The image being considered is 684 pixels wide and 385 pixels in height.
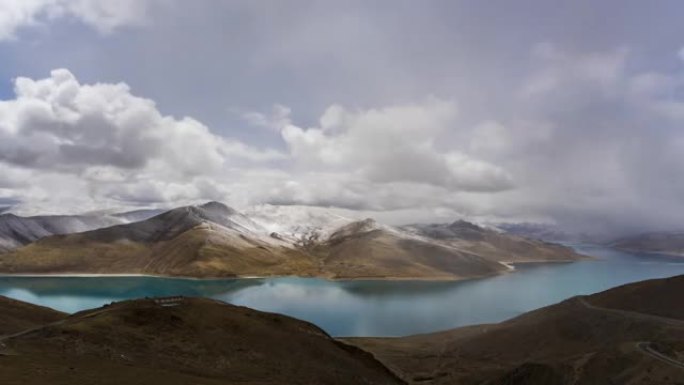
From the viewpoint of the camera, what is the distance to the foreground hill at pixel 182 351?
40.7 meters

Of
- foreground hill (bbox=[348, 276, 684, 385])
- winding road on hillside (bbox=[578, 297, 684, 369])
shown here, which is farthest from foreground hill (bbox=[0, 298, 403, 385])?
winding road on hillside (bbox=[578, 297, 684, 369])

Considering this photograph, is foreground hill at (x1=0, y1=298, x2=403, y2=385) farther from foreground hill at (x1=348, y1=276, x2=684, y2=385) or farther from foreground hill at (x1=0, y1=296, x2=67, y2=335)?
foreground hill at (x1=348, y1=276, x2=684, y2=385)

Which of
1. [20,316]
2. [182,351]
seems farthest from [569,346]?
[20,316]

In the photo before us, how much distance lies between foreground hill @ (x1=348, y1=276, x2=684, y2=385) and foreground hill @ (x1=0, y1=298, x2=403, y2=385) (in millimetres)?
19294

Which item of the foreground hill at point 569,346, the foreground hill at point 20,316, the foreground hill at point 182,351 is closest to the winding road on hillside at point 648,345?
the foreground hill at point 569,346

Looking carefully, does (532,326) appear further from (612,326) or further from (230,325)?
(230,325)

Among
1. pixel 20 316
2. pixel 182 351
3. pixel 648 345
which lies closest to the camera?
pixel 182 351

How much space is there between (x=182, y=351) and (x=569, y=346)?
7282 cm

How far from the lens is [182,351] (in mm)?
55938

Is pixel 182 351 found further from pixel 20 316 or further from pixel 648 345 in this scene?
pixel 648 345

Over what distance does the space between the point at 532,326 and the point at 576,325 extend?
30.8 feet

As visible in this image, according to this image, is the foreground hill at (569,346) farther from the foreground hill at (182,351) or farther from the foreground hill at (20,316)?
the foreground hill at (20,316)

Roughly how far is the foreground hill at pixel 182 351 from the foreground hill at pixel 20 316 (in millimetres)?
14123

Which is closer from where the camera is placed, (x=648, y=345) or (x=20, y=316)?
(x=648, y=345)
